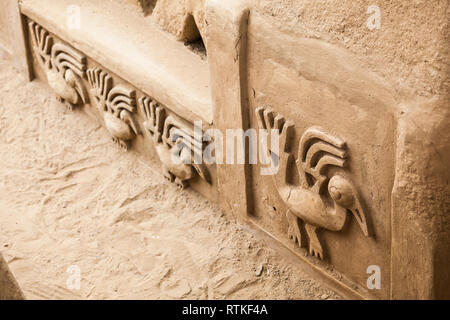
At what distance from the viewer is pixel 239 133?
3.50 metres

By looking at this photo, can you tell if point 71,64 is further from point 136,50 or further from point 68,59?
point 136,50

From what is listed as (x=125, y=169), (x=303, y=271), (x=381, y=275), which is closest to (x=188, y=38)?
(x=125, y=169)

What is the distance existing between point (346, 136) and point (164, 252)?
1230 millimetres

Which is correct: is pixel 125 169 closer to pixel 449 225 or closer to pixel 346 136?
pixel 346 136

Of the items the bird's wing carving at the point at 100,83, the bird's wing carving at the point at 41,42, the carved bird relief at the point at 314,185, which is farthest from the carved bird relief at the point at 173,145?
the bird's wing carving at the point at 41,42

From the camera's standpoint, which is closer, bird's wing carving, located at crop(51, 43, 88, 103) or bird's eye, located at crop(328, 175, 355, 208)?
bird's eye, located at crop(328, 175, 355, 208)

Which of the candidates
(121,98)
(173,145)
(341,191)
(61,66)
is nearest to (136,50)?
(121,98)

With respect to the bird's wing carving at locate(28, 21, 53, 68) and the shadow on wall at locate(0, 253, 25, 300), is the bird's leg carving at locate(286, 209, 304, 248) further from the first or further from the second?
the bird's wing carving at locate(28, 21, 53, 68)

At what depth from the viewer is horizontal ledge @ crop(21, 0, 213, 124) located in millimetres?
3789

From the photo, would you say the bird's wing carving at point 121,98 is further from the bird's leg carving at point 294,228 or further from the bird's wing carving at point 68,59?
the bird's leg carving at point 294,228

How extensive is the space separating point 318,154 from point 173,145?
3.40ft

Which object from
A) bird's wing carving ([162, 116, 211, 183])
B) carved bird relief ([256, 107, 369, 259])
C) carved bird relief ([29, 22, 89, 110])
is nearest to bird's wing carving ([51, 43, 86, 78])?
carved bird relief ([29, 22, 89, 110])

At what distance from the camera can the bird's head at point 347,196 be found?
9.98 ft

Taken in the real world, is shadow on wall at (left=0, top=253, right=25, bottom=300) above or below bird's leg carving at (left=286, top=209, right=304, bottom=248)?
above
